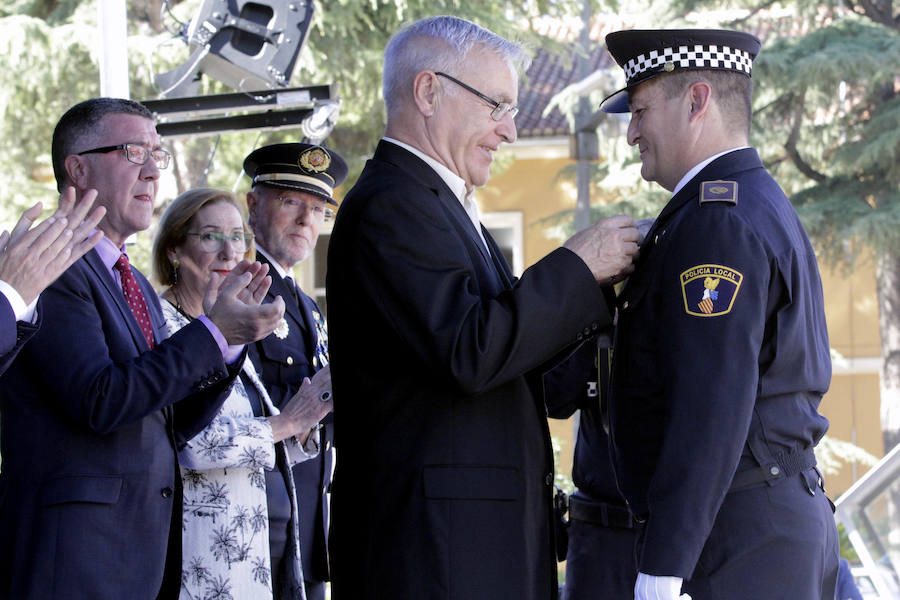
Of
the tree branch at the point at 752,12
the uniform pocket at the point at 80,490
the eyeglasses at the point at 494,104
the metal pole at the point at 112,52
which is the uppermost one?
the tree branch at the point at 752,12

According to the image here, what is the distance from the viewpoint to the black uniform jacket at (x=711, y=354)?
2.28 metres

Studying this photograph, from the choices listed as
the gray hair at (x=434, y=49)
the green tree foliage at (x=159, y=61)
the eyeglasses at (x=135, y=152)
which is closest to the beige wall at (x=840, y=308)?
the green tree foliage at (x=159, y=61)

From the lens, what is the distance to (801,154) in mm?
14609

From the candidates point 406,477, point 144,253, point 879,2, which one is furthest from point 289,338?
point 879,2

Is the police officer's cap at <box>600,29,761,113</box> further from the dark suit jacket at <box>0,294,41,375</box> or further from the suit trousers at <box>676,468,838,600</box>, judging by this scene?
the dark suit jacket at <box>0,294,41,375</box>

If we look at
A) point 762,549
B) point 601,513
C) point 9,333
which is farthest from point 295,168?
point 762,549

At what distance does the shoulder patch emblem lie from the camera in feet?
7.64

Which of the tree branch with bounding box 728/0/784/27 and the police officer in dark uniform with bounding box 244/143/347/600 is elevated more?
the tree branch with bounding box 728/0/784/27

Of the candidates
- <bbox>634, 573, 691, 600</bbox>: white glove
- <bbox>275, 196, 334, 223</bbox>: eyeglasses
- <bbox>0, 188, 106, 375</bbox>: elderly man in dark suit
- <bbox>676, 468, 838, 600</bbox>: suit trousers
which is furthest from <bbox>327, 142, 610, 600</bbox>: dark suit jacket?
<bbox>275, 196, 334, 223</bbox>: eyeglasses

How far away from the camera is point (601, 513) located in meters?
3.76

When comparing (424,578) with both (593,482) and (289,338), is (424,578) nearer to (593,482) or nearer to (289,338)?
(593,482)

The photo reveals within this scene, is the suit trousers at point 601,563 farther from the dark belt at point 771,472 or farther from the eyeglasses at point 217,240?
the eyeglasses at point 217,240

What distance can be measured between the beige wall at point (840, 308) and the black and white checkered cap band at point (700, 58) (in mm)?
13547

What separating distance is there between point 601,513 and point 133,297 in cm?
168
